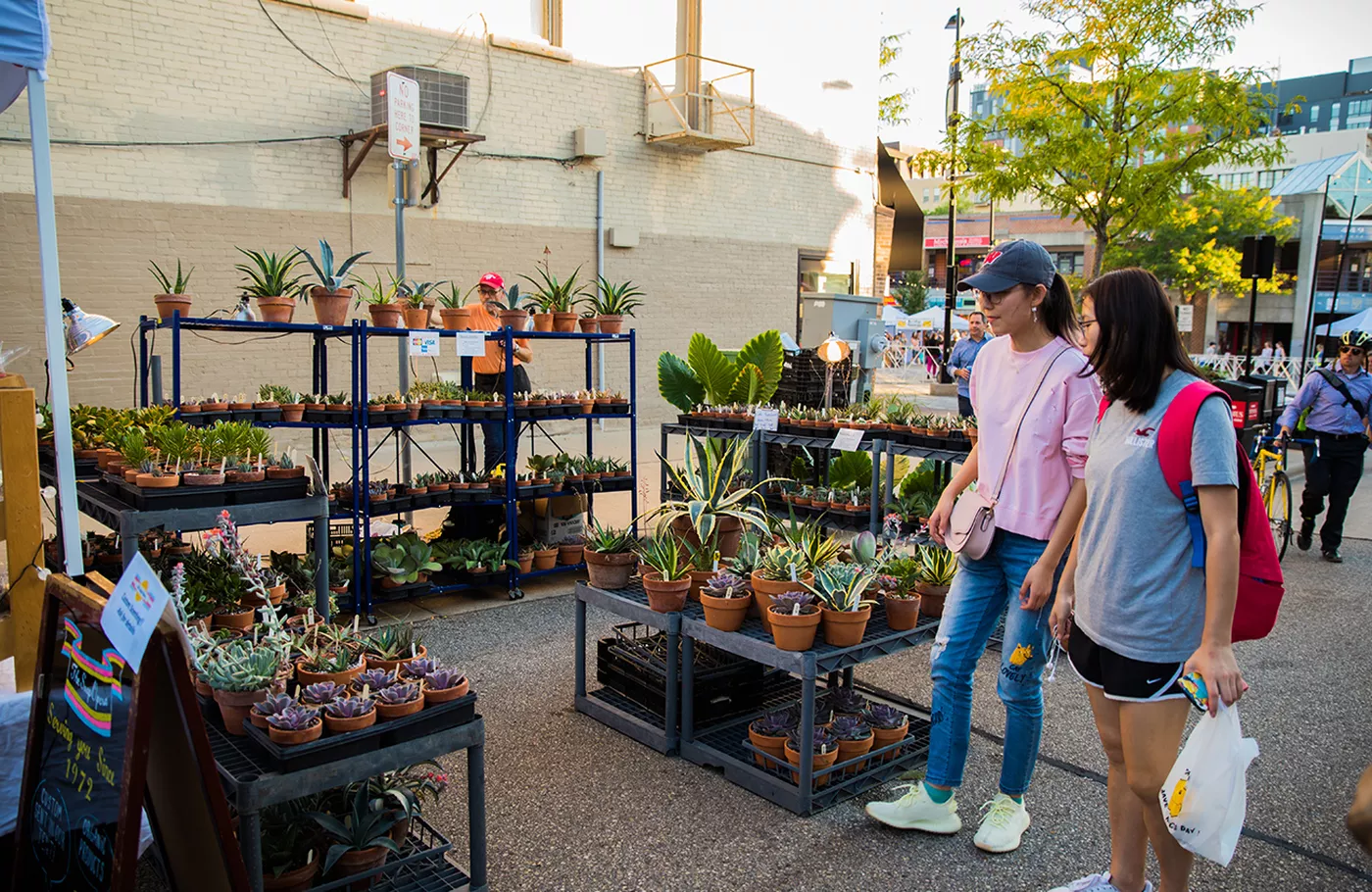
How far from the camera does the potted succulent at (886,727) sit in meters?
3.99

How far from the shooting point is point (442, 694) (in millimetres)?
2842

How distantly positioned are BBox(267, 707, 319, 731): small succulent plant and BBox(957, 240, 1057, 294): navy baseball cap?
2.33 meters

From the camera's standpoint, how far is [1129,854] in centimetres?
277

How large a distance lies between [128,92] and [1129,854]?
1103 cm

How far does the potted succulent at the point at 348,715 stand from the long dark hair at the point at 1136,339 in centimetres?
222

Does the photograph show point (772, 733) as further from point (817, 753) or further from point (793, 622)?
point (793, 622)

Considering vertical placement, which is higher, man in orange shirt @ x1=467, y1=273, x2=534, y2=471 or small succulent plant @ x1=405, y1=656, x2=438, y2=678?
man in orange shirt @ x1=467, y1=273, x2=534, y2=471

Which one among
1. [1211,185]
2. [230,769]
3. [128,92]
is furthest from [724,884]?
[1211,185]

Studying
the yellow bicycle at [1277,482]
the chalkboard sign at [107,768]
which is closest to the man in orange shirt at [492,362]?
the chalkboard sign at [107,768]

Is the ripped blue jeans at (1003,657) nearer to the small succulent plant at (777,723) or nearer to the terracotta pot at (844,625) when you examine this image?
the terracotta pot at (844,625)

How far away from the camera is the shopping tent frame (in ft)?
9.11

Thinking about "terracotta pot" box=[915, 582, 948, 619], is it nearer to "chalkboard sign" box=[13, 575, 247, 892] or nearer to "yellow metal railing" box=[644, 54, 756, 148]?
"chalkboard sign" box=[13, 575, 247, 892]

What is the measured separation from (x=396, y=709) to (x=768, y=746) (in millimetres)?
1686

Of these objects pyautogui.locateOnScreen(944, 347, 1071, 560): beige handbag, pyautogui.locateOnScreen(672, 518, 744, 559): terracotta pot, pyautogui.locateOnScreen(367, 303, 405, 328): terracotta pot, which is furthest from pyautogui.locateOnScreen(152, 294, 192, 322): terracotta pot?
pyautogui.locateOnScreen(944, 347, 1071, 560): beige handbag
